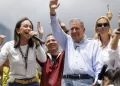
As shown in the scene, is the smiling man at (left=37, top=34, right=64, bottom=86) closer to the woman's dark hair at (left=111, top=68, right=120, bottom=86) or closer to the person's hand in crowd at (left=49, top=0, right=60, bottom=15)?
the person's hand in crowd at (left=49, top=0, right=60, bottom=15)

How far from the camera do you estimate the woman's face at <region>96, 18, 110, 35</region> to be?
18.2 ft

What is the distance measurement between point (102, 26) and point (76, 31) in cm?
47

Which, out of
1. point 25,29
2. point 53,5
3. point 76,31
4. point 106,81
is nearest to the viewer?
point 106,81

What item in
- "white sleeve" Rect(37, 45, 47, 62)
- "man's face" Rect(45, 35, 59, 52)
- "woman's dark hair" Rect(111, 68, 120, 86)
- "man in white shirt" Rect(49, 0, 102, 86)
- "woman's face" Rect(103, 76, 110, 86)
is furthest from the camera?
"man's face" Rect(45, 35, 59, 52)

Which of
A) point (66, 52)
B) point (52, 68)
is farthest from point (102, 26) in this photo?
point (52, 68)

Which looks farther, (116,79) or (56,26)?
(56,26)

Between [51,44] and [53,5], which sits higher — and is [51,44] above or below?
below

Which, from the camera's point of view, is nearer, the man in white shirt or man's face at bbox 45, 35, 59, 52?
the man in white shirt

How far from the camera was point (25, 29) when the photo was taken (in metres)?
5.65

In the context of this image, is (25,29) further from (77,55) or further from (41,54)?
(77,55)

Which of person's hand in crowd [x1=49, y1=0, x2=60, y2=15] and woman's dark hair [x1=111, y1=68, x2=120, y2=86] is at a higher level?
person's hand in crowd [x1=49, y1=0, x2=60, y2=15]

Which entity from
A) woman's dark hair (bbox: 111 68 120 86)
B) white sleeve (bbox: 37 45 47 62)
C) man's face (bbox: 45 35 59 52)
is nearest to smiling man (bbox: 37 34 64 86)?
man's face (bbox: 45 35 59 52)

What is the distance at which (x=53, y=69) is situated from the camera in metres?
6.18

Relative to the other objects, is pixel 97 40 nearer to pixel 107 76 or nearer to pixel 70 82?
pixel 70 82
